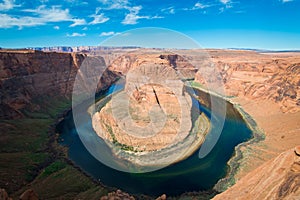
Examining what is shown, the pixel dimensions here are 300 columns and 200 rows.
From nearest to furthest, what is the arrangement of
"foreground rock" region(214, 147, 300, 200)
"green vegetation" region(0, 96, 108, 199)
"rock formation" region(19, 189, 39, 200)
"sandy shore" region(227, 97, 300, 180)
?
"foreground rock" region(214, 147, 300, 200) → "rock formation" region(19, 189, 39, 200) → "green vegetation" region(0, 96, 108, 199) → "sandy shore" region(227, 97, 300, 180)

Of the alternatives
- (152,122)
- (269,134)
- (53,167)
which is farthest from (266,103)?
(53,167)

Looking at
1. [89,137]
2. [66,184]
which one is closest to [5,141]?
[89,137]

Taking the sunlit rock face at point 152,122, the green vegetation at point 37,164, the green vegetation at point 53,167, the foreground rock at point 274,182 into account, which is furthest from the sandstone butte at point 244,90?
the sunlit rock face at point 152,122

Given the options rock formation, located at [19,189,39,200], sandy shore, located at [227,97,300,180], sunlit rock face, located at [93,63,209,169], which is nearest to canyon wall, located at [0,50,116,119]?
sunlit rock face, located at [93,63,209,169]

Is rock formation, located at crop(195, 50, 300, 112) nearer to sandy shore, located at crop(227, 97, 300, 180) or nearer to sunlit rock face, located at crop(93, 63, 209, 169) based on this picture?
sandy shore, located at crop(227, 97, 300, 180)

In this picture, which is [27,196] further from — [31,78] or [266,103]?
[266,103]

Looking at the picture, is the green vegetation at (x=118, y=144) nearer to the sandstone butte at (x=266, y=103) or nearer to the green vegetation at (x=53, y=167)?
the green vegetation at (x=53, y=167)

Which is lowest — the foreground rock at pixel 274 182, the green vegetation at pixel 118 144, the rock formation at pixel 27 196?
the green vegetation at pixel 118 144

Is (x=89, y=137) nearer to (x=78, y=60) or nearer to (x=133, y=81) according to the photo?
(x=133, y=81)
